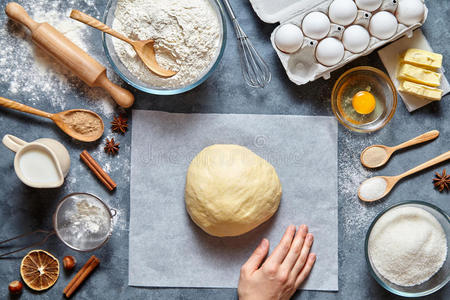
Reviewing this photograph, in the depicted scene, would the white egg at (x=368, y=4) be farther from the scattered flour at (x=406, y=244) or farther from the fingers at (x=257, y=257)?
the fingers at (x=257, y=257)

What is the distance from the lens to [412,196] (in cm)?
150

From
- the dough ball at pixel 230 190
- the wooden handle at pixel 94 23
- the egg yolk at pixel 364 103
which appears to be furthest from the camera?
the egg yolk at pixel 364 103

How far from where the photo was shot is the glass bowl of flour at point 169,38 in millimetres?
1324

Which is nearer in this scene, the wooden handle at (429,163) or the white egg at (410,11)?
the white egg at (410,11)

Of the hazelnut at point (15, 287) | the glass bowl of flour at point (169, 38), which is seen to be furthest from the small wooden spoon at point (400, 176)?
the hazelnut at point (15, 287)

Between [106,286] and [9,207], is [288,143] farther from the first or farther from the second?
[9,207]

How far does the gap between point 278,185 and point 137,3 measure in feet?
2.47

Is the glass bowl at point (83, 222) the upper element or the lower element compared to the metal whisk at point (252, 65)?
lower

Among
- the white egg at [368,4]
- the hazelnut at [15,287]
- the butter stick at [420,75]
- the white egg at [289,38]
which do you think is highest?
the white egg at [368,4]

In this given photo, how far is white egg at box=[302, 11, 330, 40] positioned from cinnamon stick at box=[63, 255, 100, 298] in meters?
1.05

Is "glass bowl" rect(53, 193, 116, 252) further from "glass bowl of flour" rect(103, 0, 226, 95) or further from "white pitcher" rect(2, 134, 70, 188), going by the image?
"glass bowl of flour" rect(103, 0, 226, 95)

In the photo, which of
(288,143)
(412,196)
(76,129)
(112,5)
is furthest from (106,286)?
(412,196)

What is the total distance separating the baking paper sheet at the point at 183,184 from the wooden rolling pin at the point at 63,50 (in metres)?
0.19

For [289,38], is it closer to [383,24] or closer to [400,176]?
[383,24]
